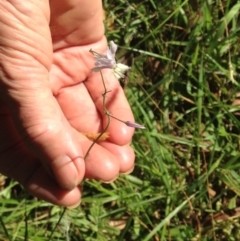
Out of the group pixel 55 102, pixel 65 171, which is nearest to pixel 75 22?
pixel 55 102

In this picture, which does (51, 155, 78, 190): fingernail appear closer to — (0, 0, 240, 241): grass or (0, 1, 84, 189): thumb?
(0, 1, 84, 189): thumb

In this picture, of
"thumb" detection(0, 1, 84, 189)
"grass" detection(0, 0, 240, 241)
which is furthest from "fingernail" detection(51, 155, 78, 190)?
"grass" detection(0, 0, 240, 241)

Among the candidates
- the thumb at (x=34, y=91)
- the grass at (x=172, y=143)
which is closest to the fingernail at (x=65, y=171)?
the thumb at (x=34, y=91)

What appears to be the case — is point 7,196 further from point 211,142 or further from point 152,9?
point 152,9

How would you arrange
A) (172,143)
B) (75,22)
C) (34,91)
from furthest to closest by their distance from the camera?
(172,143) → (75,22) → (34,91)

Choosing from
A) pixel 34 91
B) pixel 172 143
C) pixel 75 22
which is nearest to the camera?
pixel 34 91

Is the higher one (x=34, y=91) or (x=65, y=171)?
(x=34, y=91)

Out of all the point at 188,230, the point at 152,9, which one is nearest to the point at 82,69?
the point at 152,9

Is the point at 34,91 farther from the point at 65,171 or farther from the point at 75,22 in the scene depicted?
the point at 75,22
